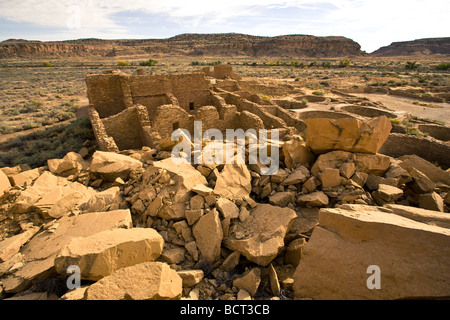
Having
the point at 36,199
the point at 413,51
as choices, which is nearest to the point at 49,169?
the point at 36,199

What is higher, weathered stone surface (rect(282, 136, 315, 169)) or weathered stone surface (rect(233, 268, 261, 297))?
weathered stone surface (rect(282, 136, 315, 169))

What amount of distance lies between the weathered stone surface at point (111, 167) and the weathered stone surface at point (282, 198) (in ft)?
10.5

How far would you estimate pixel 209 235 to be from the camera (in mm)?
3697

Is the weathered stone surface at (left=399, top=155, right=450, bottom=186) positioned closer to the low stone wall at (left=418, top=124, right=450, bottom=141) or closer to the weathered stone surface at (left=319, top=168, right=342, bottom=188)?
the weathered stone surface at (left=319, top=168, right=342, bottom=188)

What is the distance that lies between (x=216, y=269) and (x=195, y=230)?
2.31 feet

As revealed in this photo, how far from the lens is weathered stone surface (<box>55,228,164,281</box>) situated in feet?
9.55

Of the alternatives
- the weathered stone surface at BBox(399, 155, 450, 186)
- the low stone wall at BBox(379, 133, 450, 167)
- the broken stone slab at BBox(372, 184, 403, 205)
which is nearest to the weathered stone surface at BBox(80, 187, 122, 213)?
the broken stone slab at BBox(372, 184, 403, 205)

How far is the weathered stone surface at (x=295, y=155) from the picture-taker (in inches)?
206

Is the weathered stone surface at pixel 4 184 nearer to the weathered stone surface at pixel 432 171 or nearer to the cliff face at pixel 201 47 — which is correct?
the weathered stone surface at pixel 432 171

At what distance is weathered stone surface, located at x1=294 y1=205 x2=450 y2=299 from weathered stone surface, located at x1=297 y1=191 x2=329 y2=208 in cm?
87

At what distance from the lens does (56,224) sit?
3.99m

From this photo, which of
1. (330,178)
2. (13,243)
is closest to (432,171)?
(330,178)

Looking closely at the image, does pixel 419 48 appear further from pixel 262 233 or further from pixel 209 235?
pixel 209 235

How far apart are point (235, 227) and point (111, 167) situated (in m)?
3.22
